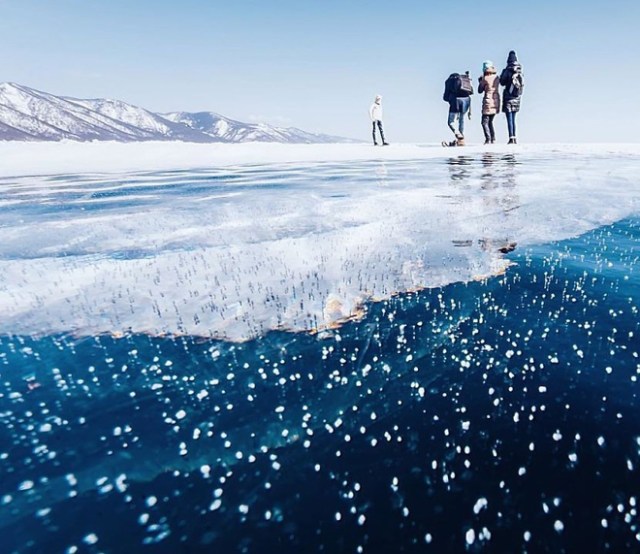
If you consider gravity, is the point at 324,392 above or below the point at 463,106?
below

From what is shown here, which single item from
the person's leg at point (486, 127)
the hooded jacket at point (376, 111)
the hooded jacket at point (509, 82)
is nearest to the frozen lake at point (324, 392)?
the hooded jacket at point (509, 82)

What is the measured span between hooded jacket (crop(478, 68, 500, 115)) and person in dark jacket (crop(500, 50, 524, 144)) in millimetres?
192

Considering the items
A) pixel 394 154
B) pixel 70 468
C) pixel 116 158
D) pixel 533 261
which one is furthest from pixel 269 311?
pixel 116 158

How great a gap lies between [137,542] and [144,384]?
847 mm

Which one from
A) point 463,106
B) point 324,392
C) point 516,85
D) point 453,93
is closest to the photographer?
point 324,392

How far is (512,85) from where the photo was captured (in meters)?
12.5

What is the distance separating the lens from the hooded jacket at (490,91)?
1265cm

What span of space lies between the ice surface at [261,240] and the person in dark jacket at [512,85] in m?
4.67

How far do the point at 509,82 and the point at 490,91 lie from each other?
0.59 metres

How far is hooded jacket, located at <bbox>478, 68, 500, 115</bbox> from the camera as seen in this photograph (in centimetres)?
1265

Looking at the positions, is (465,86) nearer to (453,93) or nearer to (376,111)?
(453,93)

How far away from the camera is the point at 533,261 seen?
3.45 metres

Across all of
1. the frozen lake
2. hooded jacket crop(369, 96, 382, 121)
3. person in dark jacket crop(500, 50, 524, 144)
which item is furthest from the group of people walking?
the frozen lake

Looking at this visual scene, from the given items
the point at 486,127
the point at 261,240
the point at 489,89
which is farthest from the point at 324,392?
the point at 486,127
